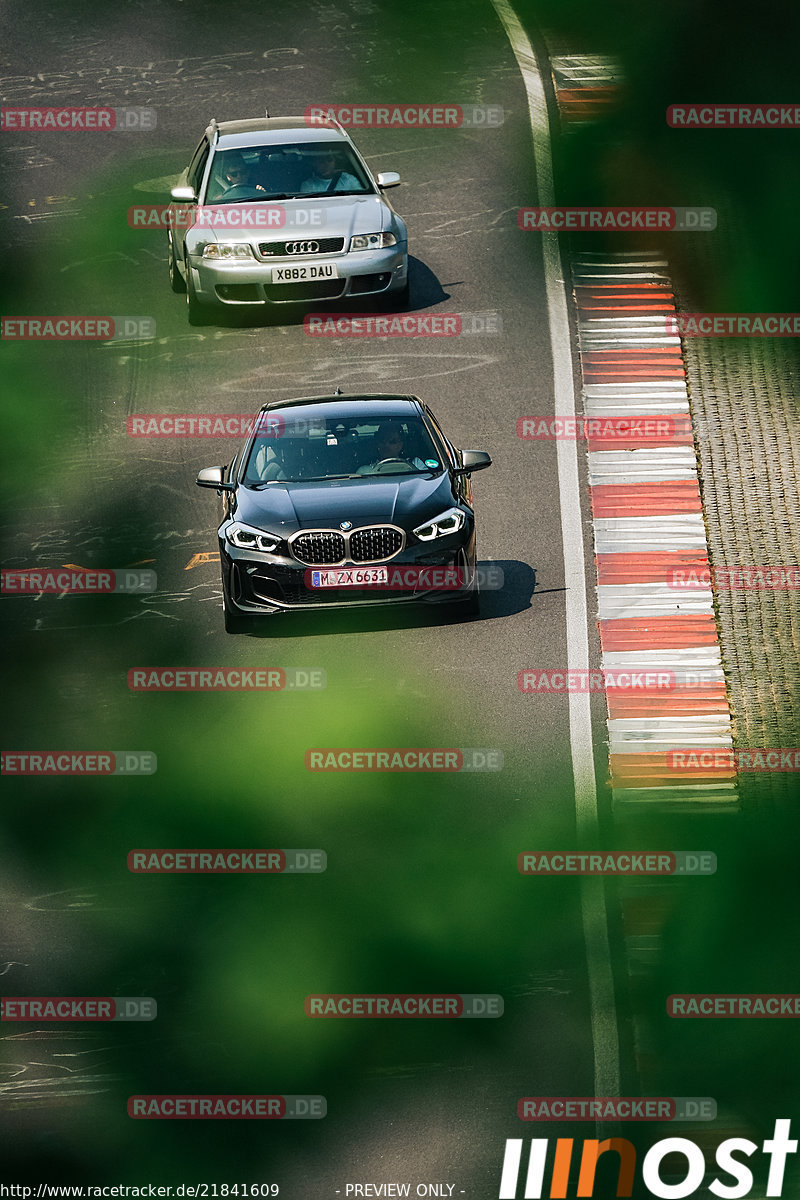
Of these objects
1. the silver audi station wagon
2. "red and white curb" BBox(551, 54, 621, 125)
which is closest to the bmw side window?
the silver audi station wagon

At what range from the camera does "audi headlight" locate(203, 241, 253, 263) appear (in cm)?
1950

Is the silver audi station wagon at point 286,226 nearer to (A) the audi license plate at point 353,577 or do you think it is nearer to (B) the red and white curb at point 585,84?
(B) the red and white curb at point 585,84

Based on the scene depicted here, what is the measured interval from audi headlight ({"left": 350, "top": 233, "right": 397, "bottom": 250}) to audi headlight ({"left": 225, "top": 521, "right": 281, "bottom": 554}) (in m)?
5.52

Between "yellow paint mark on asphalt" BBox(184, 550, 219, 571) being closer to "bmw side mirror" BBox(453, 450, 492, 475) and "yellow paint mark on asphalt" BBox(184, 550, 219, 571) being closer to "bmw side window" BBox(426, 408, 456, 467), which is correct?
"bmw side window" BBox(426, 408, 456, 467)

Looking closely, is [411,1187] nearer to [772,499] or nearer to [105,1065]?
[105,1065]

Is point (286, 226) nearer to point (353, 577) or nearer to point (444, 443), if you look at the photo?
point (444, 443)

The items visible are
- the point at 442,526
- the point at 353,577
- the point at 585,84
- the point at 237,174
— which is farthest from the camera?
the point at 585,84

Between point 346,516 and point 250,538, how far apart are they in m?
0.81

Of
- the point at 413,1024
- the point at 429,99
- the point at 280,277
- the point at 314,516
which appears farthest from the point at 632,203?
the point at 413,1024

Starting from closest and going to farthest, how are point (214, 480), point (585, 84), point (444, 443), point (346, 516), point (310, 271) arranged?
point (346, 516)
point (214, 480)
point (444, 443)
point (310, 271)
point (585, 84)

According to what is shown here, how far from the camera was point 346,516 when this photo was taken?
14.7 m

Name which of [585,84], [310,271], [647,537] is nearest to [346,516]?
[647,537]

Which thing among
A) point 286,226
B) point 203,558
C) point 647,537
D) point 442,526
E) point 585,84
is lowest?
point 647,537

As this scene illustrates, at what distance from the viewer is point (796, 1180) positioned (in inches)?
437
